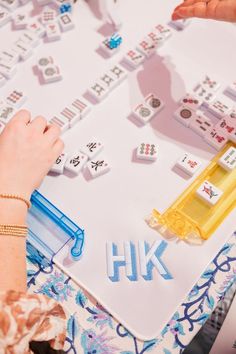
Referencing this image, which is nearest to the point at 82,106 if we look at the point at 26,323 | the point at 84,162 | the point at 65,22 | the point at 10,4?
the point at 84,162

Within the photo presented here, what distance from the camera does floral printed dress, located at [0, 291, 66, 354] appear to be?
0.72m

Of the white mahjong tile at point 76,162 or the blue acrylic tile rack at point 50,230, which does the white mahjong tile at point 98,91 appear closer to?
the white mahjong tile at point 76,162

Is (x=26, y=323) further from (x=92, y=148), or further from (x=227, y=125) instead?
(x=227, y=125)

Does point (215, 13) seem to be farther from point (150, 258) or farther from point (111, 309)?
point (111, 309)

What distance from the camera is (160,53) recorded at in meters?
1.16

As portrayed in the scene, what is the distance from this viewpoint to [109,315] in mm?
857

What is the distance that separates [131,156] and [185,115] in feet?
0.51

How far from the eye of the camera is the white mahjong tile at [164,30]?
3.87 ft

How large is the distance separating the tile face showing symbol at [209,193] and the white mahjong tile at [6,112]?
1.42 ft

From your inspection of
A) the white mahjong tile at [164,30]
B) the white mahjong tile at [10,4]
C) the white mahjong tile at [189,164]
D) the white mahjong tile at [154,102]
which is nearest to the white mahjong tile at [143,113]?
the white mahjong tile at [154,102]

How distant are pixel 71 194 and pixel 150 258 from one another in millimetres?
205

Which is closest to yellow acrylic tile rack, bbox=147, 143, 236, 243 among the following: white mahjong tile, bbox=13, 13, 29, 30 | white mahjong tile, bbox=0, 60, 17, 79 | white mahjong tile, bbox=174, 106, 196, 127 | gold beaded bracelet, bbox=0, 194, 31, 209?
white mahjong tile, bbox=174, 106, 196, 127

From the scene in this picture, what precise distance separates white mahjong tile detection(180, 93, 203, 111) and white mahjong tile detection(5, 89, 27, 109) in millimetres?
354

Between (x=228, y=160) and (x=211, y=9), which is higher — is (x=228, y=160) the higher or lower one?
the lower one
